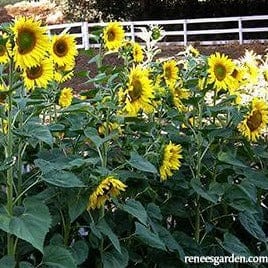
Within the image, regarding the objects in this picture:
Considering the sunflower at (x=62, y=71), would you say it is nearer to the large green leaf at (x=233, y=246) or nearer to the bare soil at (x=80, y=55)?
the large green leaf at (x=233, y=246)

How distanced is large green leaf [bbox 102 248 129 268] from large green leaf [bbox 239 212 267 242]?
47cm

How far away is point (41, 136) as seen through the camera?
176cm

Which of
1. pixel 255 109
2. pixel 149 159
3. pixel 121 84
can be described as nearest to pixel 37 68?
pixel 121 84

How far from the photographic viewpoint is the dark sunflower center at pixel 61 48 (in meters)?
2.08

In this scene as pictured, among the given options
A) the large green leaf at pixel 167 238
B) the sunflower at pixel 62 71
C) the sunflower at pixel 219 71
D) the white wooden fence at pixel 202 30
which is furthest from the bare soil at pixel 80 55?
the large green leaf at pixel 167 238

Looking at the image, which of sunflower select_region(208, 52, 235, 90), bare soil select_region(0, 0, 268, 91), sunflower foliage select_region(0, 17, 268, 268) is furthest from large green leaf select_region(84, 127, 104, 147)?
bare soil select_region(0, 0, 268, 91)

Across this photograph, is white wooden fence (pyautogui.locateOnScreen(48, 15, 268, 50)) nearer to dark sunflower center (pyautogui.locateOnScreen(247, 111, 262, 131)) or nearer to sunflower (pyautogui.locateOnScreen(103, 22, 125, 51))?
sunflower (pyautogui.locateOnScreen(103, 22, 125, 51))

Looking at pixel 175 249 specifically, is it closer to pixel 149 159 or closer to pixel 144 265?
pixel 144 265

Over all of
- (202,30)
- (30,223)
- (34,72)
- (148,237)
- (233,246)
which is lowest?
(233,246)

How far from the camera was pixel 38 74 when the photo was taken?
5.73 feet

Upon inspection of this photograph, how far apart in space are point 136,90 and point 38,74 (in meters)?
0.31

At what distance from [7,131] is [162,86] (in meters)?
0.69

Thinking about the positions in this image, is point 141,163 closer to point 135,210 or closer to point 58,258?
point 135,210

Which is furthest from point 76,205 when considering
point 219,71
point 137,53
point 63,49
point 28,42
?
point 137,53
